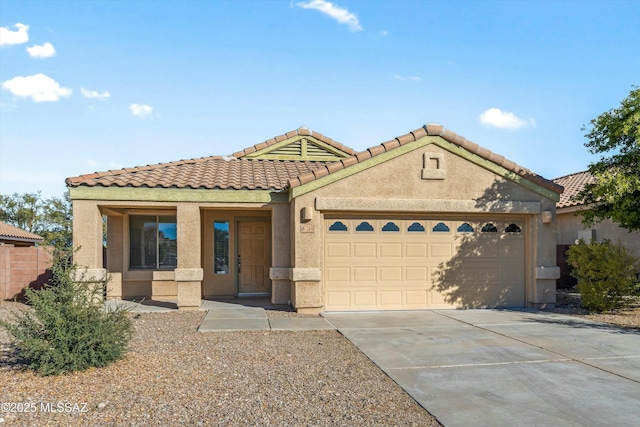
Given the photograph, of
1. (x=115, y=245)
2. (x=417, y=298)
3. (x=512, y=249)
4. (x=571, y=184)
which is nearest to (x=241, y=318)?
(x=417, y=298)

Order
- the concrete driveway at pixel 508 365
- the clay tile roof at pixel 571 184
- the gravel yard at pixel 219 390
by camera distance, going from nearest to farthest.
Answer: the gravel yard at pixel 219 390 < the concrete driveway at pixel 508 365 < the clay tile roof at pixel 571 184

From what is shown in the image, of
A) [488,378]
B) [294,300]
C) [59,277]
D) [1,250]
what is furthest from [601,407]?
[1,250]

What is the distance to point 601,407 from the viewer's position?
536 centimetres

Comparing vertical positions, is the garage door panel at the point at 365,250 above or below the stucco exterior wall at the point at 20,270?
above

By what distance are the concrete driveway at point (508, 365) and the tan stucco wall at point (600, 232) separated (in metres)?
7.77

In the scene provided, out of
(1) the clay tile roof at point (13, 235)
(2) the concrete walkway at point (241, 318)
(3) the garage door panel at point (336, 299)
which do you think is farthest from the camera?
(1) the clay tile roof at point (13, 235)

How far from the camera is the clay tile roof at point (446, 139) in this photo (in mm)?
12062

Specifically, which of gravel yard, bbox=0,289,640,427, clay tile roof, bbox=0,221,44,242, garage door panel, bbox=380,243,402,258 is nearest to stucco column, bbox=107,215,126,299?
gravel yard, bbox=0,289,640,427

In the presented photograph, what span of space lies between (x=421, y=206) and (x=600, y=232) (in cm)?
1082

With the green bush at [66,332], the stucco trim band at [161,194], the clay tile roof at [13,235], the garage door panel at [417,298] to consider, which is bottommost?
the garage door panel at [417,298]

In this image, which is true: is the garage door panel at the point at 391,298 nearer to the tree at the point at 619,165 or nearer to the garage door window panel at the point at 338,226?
the garage door window panel at the point at 338,226

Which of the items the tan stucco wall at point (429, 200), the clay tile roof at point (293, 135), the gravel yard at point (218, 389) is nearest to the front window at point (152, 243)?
the clay tile roof at point (293, 135)

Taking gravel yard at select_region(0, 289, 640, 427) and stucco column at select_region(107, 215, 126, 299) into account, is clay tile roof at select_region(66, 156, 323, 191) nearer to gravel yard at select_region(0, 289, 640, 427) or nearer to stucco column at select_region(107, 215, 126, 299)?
stucco column at select_region(107, 215, 126, 299)

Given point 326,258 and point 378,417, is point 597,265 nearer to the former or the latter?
point 326,258
